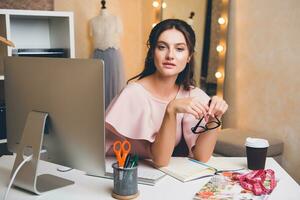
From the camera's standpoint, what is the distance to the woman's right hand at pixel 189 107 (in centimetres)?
129

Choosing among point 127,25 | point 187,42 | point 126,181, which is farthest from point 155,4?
point 126,181

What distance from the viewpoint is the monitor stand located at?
3.86 ft

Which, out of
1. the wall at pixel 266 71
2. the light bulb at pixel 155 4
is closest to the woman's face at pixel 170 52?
the wall at pixel 266 71

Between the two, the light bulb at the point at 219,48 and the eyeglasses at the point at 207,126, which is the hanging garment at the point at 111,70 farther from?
the eyeglasses at the point at 207,126

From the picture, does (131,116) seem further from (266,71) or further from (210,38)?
(210,38)

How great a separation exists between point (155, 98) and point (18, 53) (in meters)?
1.43

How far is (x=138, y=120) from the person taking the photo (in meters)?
1.49

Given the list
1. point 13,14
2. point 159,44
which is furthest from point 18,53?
point 159,44

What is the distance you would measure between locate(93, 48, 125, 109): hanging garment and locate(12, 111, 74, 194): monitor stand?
2.10m

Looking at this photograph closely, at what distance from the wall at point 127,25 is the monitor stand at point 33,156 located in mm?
2314

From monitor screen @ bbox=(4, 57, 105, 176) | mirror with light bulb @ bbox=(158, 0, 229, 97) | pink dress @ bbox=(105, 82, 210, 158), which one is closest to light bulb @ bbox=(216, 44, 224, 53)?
mirror with light bulb @ bbox=(158, 0, 229, 97)

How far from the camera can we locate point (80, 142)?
1151 millimetres

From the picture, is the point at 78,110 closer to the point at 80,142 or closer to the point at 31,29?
the point at 80,142

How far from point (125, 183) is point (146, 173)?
0.66ft
